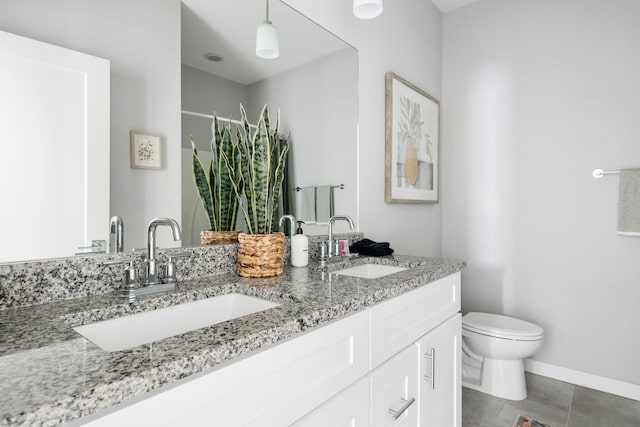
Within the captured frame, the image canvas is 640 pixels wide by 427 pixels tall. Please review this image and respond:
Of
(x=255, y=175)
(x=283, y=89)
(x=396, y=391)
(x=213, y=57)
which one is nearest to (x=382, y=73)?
(x=283, y=89)

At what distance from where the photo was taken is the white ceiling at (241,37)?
117 centimetres

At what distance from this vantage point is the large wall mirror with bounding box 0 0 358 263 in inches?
36.1

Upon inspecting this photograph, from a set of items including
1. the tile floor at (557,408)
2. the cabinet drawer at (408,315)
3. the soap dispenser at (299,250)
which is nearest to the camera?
the cabinet drawer at (408,315)

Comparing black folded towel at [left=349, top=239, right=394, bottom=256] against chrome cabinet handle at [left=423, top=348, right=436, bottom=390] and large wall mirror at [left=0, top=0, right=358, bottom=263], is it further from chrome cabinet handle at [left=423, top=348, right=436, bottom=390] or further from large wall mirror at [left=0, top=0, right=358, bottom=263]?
chrome cabinet handle at [left=423, top=348, right=436, bottom=390]

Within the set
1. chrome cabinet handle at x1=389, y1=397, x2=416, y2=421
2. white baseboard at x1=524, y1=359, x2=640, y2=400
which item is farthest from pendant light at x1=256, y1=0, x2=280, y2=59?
white baseboard at x1=524, y1=359, x2=640, y2=400

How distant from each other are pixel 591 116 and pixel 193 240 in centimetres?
236

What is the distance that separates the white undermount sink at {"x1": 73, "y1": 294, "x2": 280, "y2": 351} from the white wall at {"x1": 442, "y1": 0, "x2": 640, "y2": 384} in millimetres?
2061

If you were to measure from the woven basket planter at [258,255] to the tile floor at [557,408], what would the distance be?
1.41m

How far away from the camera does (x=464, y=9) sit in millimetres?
2619

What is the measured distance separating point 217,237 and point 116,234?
33cm

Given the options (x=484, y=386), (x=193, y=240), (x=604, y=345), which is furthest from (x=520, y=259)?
(x=193, y=240)

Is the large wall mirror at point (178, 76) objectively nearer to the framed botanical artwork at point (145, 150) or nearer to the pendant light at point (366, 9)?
the framed botanical artwork at point (145, 150)

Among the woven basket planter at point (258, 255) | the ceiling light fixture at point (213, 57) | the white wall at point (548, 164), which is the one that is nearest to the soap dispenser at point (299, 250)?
the woven basket planter at point (258, 255)

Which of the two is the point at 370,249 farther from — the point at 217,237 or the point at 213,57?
the point at 213,57
